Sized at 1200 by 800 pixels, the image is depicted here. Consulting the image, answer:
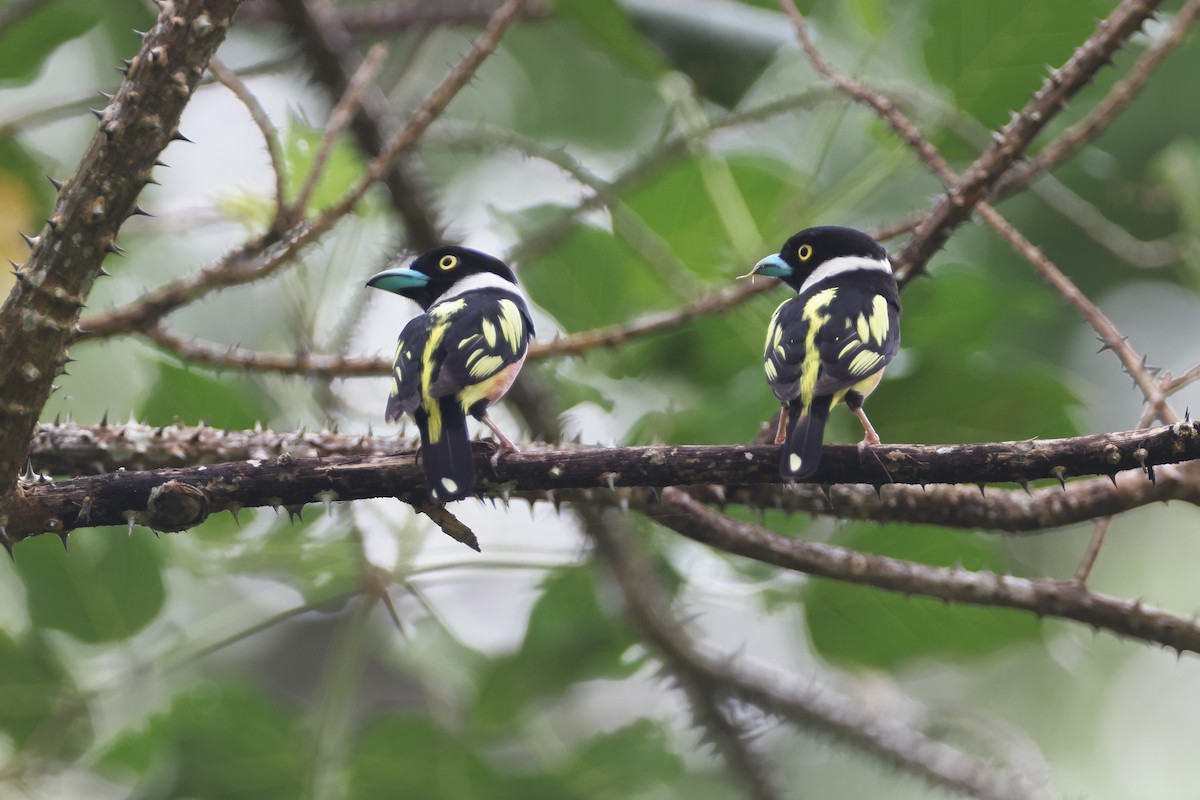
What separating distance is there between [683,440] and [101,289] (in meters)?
2.72

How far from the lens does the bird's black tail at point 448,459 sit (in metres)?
1.92

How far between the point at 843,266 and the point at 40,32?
2.56 m

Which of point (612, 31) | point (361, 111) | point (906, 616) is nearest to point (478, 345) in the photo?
point (361, 111)

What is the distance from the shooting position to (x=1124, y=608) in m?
2.49

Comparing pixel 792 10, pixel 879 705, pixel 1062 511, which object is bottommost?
pixel 1062 511

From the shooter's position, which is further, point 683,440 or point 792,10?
point 683,440

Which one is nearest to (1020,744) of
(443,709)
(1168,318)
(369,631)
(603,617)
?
(603,617)

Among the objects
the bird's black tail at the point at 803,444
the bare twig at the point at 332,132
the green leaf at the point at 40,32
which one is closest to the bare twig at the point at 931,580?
the bird's black tail at the point at 803,444

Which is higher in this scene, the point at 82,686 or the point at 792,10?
the point at 792,10

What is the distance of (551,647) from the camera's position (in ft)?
12.9

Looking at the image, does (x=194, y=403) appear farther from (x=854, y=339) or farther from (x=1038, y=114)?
(x=1038, y=114)

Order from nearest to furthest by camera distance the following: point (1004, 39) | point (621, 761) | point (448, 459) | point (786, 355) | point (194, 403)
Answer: point (448, 459)
point (786, 355)
point (194, 403)
point (1004, 39)
point (621, 761)

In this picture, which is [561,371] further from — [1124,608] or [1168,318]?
[1168,318]

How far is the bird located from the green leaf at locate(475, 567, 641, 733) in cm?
141
